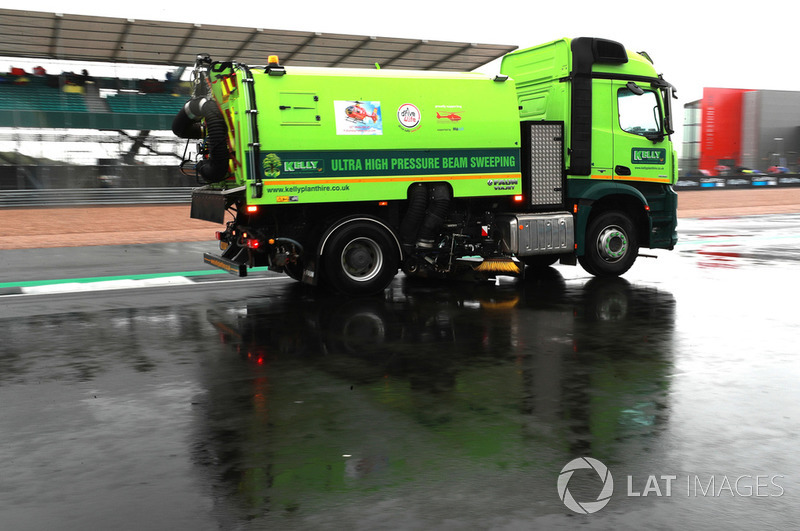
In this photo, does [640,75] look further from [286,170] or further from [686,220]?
[686,220]

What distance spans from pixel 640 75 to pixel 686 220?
541 inches

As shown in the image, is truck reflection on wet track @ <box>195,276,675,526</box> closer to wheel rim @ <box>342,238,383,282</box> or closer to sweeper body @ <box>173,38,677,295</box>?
wheel rim @ <box>342,238,383,282</box>

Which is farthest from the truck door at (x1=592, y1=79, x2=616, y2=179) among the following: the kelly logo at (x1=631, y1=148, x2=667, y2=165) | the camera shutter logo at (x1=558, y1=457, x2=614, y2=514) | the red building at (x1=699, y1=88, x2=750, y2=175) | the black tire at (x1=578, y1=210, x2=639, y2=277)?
the red building at (x1=699, y1=88, x2=750, y2=175)

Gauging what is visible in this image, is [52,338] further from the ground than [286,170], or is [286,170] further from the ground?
[286,170]

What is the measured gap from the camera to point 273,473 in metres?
4.12

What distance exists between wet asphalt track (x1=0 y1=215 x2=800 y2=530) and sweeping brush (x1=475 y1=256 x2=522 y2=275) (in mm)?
950

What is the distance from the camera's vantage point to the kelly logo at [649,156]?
11.8 meters

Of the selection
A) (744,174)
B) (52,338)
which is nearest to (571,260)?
(52,338)

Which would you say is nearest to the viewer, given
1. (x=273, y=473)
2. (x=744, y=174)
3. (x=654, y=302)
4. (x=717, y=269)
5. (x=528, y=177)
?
(x=273, y=473)

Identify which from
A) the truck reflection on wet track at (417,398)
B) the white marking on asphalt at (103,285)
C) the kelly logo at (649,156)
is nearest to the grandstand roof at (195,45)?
the white marking on asphalt at (103,285)

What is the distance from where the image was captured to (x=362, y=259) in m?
10.4

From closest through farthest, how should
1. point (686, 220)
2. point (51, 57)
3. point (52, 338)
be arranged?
point (52, 338)
point (686, 220)
point (51, 57)

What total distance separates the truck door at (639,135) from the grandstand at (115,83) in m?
23.7

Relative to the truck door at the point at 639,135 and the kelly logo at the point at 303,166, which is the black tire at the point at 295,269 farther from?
the truck door at the point at 639,135
